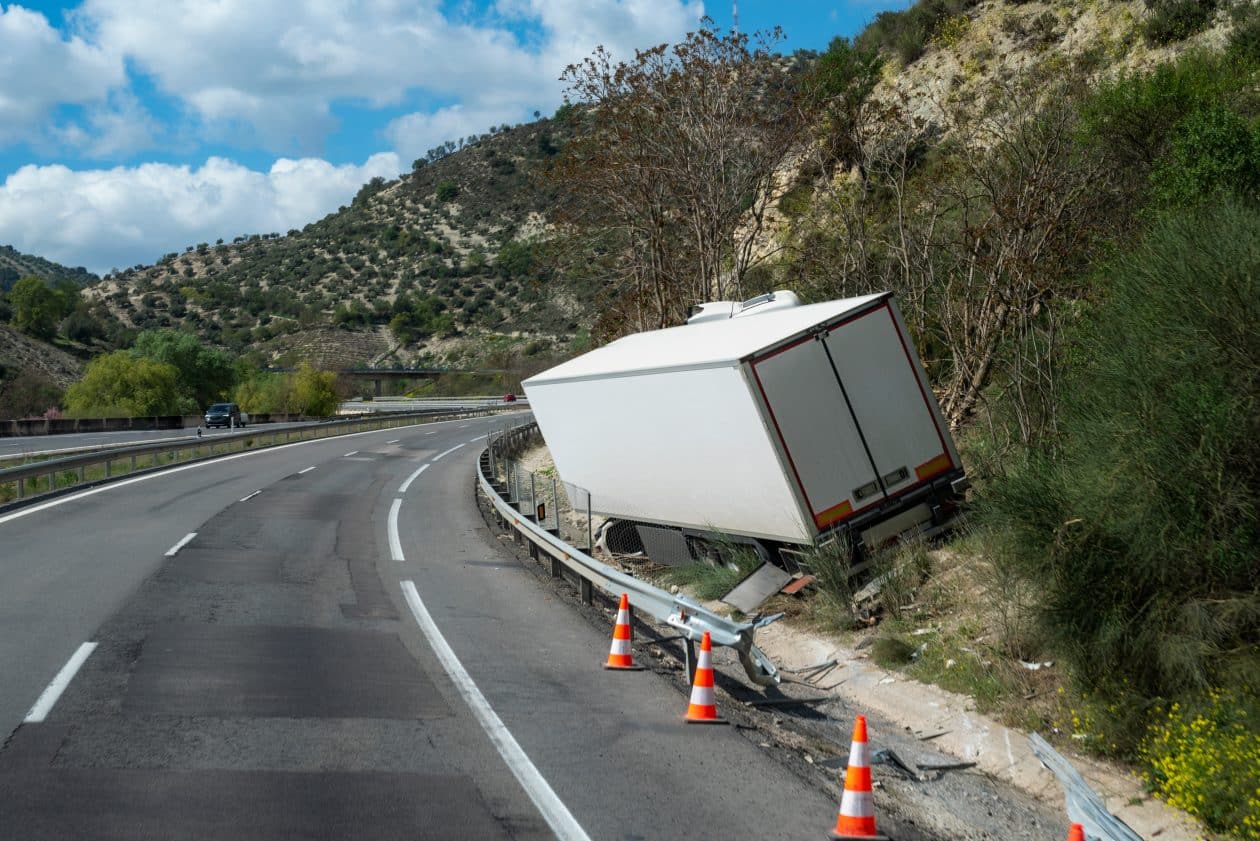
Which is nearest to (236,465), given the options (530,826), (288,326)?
(530,826)

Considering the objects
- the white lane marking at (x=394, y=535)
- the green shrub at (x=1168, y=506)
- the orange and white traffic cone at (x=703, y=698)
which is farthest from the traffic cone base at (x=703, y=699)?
the white lane marking at (x=394, y=535)

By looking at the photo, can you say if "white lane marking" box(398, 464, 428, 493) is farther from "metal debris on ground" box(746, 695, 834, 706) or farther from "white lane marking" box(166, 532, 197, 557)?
"metal debris on ground" box(746, 695, 834, 706)

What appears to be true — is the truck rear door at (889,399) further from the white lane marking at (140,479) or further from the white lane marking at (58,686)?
the white lane marking at (140,479)

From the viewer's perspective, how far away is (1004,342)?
653 inches

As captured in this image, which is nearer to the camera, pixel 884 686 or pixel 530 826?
pixel 530 826

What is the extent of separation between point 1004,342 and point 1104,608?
30.9 feet

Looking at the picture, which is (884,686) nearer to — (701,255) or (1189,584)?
(1189,584)

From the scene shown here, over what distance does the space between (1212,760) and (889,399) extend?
6.56 meters

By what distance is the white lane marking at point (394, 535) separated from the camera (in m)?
17.2

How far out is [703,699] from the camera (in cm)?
858

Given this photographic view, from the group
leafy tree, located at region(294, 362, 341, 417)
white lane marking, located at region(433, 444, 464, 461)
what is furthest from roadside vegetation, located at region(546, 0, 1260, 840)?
leafy tree, located at region(294, 362, 341, 417)

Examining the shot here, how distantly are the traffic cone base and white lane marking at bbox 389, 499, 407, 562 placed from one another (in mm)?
8920

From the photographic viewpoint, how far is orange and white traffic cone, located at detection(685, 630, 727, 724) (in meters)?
8.50

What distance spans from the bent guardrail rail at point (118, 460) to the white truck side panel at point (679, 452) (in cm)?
1206
